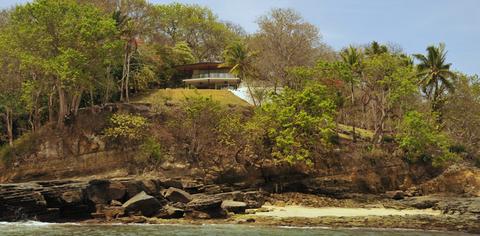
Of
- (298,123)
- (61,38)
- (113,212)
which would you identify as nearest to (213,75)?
(298,123)

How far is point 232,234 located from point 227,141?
23.0m

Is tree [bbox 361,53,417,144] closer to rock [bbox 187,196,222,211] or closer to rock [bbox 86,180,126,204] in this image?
rock [bbox 187,196,222,211]

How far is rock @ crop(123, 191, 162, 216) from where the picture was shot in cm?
3353

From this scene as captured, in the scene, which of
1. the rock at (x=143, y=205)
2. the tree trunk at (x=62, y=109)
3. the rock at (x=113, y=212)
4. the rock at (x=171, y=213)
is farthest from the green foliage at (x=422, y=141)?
the tree trunk at (x=62, y=109)

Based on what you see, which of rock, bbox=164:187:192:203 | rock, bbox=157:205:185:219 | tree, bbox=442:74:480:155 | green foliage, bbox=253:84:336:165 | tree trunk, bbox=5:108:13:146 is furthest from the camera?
tree, bbox=442:74:480:155

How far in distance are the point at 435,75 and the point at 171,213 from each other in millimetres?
38967

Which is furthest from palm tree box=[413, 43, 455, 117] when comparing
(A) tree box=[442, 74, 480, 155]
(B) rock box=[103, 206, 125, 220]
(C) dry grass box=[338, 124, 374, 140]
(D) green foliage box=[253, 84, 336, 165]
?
(B) rock box=[103, 206, 125, 220]

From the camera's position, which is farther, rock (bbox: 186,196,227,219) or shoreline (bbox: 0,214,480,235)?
rock (bbox: 186,196,227,219)

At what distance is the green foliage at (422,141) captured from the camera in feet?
163

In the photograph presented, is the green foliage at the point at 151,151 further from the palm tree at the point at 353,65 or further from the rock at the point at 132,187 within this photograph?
the palm tree at the point at 353,65

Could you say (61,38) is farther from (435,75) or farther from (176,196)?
(435,75)

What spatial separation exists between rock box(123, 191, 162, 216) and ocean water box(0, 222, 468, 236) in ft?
10.6

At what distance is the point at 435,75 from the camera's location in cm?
5966

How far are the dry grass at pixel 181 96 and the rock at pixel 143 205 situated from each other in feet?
85.0
